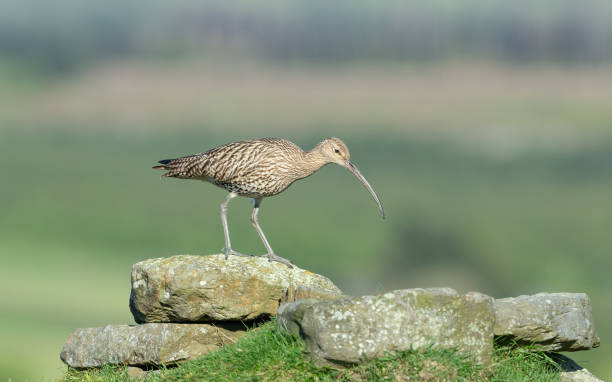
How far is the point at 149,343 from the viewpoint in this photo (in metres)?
13.4

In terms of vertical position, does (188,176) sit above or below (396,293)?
above

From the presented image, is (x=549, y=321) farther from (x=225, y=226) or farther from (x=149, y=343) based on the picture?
(x=149, y=343)

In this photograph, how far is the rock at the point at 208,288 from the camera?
1288 cm

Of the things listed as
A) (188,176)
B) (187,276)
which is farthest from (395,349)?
(188,176)

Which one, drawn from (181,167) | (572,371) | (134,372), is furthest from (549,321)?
(181,167)

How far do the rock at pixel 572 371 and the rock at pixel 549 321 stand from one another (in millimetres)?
846

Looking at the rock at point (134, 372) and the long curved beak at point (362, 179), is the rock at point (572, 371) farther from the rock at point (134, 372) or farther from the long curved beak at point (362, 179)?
the rock at point (134, 372)

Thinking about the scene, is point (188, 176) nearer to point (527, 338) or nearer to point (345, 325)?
point (345, 325)

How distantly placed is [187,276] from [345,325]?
3793mm

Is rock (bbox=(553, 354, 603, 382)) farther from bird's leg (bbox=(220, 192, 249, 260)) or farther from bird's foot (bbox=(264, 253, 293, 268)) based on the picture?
bird's leg (bbox=(220, 192, 249, 260))

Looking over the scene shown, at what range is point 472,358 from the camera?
418 inches

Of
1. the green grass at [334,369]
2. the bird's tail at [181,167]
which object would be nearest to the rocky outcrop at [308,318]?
the green grass at [334,369]

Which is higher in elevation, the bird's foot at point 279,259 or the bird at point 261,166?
the bird at point 261,166

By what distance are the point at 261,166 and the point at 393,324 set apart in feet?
15.9
